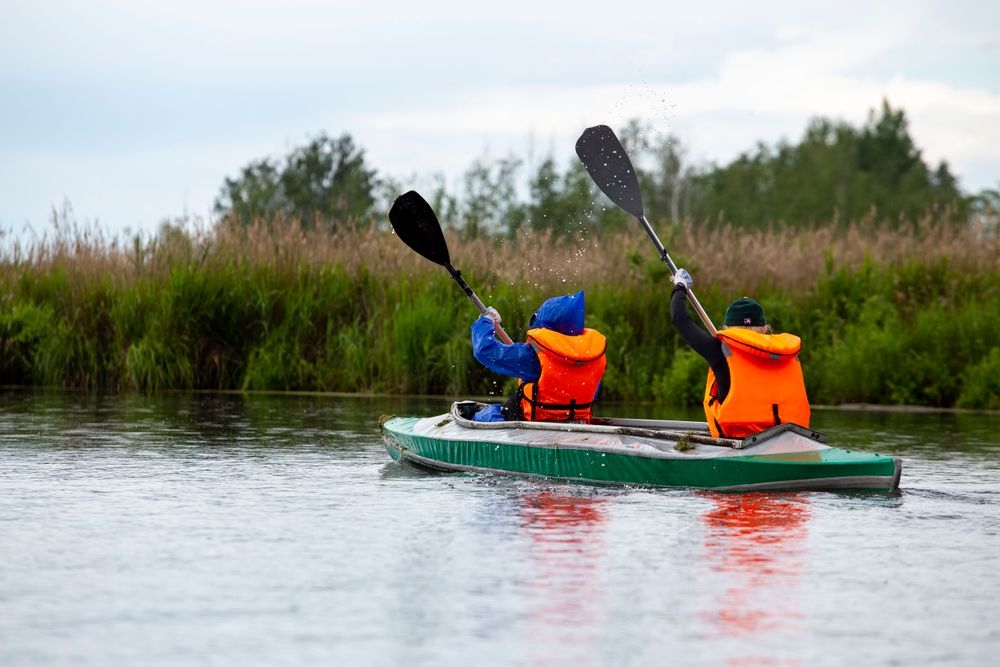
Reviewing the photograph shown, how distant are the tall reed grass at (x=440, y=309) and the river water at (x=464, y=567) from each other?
17.4 ft

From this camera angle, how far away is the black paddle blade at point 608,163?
39.9ft

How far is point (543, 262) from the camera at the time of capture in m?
17.6

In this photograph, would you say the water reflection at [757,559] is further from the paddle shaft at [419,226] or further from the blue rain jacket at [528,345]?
the paddle shaft at [419,226]

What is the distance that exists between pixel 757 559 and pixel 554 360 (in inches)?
126

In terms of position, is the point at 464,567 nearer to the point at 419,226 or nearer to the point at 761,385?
the point at 761,385

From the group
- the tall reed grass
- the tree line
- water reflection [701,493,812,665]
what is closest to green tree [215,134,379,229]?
the tree line

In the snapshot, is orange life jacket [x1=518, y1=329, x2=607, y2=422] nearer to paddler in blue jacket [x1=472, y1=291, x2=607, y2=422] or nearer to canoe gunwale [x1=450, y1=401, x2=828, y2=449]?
paddler in blue jacket [x1=472, y1=291, x2=607, y2=422]

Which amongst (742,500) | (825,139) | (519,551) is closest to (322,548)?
(519,551)

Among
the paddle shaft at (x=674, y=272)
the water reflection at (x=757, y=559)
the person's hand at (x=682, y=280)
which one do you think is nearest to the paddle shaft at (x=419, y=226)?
the paddle shaft at (x=674, y=272)

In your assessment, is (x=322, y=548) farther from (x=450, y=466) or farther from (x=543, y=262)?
(x=543, y=262)

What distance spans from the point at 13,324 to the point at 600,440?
10.5 m

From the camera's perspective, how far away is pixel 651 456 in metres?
8.77

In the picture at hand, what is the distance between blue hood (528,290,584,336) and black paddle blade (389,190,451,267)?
7.44ft

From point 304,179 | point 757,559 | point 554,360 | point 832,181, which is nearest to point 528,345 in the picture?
point 554,360
